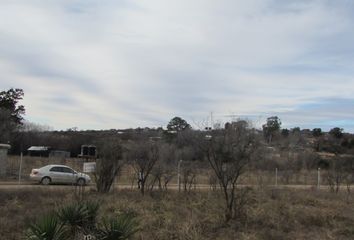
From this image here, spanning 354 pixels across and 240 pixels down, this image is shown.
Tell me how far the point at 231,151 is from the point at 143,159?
7.87 m

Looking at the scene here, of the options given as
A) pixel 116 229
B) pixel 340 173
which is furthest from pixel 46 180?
pixel 116 229

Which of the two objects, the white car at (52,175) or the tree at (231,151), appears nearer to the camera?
the tree at (231,151)

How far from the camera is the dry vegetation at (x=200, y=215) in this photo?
14.1 m

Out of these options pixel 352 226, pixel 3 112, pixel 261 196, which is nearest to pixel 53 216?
pixel 352 226

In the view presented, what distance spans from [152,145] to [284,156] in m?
40.7

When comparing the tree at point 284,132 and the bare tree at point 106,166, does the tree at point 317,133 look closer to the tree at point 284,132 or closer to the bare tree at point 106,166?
the tree at point 284,132

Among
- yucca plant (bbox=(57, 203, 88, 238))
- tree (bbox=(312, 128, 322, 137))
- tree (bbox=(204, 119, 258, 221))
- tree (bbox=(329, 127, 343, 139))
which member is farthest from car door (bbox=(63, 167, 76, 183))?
tree (bbox=(312, 128, 322, 137))

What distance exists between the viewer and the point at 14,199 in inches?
717

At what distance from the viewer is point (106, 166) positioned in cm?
2178

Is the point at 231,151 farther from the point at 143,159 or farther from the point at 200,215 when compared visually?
the point at 143,159

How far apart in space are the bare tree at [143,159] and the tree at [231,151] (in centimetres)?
617


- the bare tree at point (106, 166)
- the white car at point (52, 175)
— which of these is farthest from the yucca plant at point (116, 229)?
the white car at point (52, 175)

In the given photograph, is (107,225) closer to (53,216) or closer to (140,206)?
(53,216)

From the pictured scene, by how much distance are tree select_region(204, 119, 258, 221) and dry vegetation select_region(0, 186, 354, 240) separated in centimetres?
94
